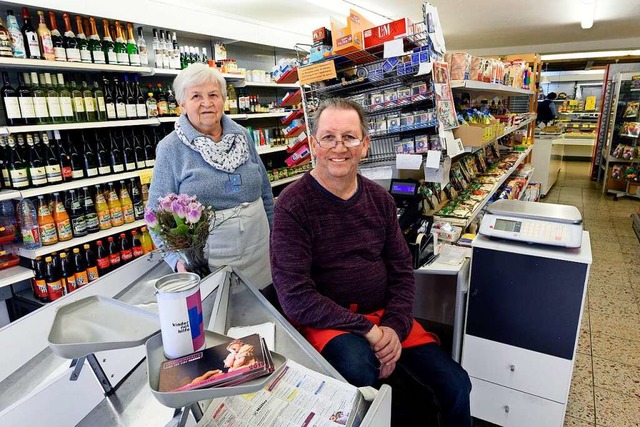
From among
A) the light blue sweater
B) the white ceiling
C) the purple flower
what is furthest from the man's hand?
the white ceiling

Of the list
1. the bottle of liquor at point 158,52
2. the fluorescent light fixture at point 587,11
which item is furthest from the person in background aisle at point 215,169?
the fluorescent light fixture at point 587,11

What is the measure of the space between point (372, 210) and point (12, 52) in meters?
2.66

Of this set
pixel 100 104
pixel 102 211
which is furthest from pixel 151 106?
pixel 102 211

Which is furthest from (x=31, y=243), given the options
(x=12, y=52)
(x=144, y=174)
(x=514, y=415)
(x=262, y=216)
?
(x=514, y=415)

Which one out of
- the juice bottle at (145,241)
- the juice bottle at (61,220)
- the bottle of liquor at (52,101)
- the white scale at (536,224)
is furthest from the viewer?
the juice bottle at (145,241)

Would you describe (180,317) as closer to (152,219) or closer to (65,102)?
(152,219)

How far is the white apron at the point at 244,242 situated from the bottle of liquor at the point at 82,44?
192 centimetres

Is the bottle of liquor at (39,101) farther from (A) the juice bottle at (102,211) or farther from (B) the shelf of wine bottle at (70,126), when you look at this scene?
(A) the juice bottle at (102,211)

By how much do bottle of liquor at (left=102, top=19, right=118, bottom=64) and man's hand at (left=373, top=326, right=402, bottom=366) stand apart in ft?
9.79

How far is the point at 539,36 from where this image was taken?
7.97 m

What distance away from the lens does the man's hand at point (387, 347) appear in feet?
4.82

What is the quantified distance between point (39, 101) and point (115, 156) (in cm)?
67

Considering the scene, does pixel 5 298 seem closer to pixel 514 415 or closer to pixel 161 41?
pixel 161 41

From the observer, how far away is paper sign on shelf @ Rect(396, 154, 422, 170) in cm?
227
